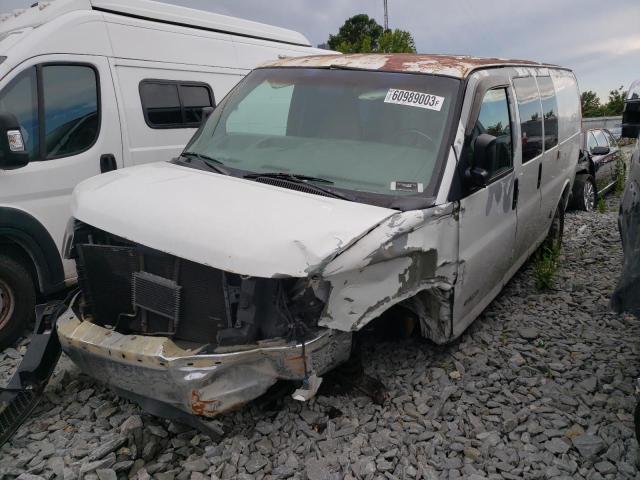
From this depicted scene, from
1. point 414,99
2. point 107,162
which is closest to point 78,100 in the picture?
point 107,162

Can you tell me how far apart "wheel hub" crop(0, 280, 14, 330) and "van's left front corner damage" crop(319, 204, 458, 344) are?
2.90m

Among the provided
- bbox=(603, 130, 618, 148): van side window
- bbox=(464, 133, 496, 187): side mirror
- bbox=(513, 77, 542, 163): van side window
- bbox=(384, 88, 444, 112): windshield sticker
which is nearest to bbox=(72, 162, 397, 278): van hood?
bbox=(464, 133, 496, 187): side mirror

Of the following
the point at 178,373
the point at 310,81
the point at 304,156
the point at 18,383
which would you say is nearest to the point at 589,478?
the point at 178,373

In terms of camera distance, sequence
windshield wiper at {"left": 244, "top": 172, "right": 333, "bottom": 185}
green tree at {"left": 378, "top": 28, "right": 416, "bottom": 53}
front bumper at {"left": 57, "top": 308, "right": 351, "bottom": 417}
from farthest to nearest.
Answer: green tree at {"left": 378, "top": 28, "right": 416, "bottom": 53}, windshield wiper at {"left": 244, "top": 172, "right": 333, "bottom": 185}, front bumper at {"left": 57, "top": 308, "right": 351, "bottom": 417}

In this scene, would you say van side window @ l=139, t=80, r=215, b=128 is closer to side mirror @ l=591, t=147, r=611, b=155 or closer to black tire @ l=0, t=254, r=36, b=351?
black tire @ l=0, t=254, r=36, b=351

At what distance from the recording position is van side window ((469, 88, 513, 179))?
12.0ft

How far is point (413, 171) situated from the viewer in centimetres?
323

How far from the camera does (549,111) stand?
Answer: 5.27 m

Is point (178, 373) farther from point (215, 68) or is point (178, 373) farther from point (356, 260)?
point (215, 68)

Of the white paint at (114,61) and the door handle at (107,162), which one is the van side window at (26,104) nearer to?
the white paint at (114,61)

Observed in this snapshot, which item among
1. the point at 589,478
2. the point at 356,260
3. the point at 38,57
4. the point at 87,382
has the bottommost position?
the point at 589,478

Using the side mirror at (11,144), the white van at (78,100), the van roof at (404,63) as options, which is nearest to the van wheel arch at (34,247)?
the white van at (78,100)

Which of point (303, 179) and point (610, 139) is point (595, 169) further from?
point (303, 179)

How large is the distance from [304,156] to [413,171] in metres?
0.71
